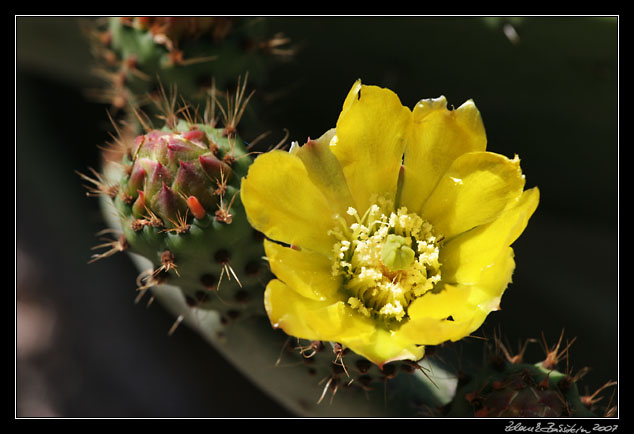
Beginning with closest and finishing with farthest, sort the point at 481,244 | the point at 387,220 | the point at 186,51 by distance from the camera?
the point at 481,244, the point at 387,220, the point at 186,51

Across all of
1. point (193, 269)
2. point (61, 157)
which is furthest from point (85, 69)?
point (193, 269)

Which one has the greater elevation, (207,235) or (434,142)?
(434,142)

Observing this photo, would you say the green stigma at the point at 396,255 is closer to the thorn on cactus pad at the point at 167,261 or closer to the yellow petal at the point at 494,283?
the yellow petal at the point at 494,283

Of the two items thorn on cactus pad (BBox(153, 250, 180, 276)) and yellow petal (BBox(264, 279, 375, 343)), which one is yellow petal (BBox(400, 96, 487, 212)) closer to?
yellow petal (BBox(264, 279, 375, 343))

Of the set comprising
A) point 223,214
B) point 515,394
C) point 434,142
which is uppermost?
point 434,142

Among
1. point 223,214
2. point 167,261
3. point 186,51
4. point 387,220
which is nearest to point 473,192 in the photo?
point 387,220

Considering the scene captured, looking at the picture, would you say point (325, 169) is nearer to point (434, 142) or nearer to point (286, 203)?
point (286, 203)

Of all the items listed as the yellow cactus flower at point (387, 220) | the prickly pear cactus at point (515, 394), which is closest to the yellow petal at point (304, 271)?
the yellow cactus flower at point (387, 220)

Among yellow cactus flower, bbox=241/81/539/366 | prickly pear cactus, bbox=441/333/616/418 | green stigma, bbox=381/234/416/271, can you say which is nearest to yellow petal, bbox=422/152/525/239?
yellow cactus flower, bbox=241/81/539/366

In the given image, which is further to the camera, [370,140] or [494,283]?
[370,140]
